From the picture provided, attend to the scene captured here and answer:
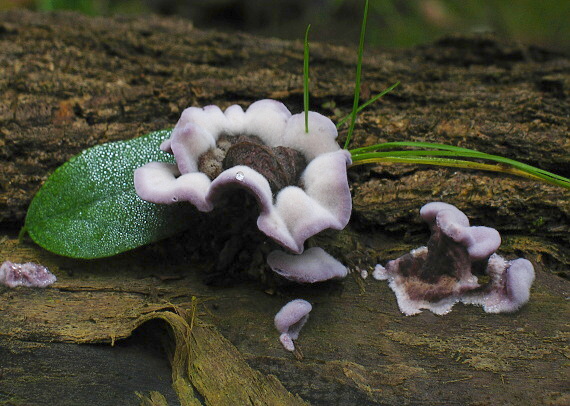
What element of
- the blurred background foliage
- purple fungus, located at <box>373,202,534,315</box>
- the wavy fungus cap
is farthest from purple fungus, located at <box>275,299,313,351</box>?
the blurred background foliage

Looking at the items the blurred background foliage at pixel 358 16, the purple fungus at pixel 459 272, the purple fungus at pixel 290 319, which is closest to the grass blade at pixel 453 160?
the purple fungus at pixel 459 272

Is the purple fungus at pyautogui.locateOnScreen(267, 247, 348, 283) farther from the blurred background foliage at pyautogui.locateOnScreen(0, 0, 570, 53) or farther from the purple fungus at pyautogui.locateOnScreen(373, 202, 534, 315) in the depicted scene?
the blurred background foliage at pyautogui.locateOnScreen(0, 0, 570, 53)

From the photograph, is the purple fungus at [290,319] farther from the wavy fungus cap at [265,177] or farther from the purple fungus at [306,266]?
the wavy fungus cap at [265,177]

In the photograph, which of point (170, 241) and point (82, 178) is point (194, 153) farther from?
point (82, 178)

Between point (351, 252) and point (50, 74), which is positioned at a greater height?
point (50, 74)

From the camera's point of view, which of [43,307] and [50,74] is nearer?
[43,307]

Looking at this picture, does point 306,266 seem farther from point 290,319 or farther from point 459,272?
point 459,272

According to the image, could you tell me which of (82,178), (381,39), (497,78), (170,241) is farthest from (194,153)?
(381,39)

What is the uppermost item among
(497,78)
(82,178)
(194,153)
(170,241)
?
(497,78)
